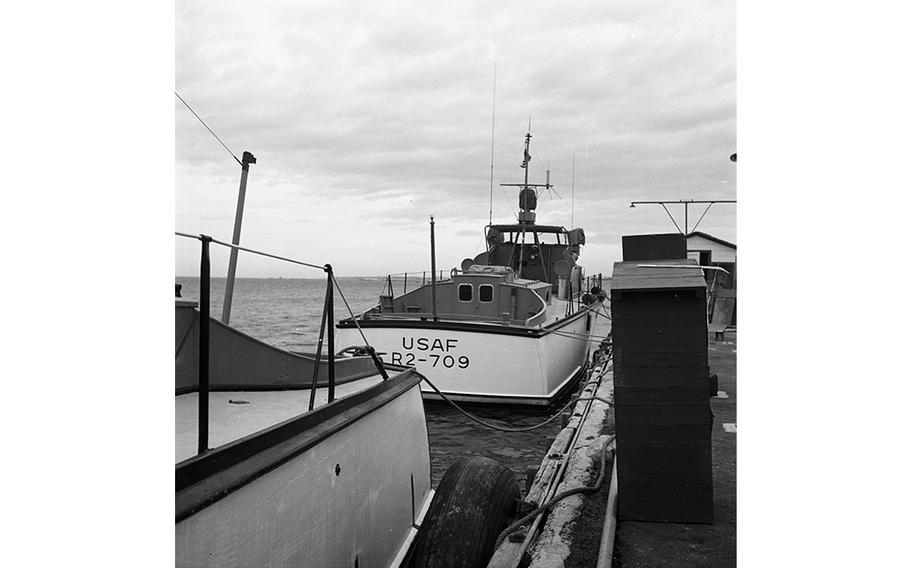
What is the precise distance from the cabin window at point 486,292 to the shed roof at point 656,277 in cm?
1049

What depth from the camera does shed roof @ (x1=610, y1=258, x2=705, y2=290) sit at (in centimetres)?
379

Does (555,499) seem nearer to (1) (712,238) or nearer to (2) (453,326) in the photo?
(2) (453,326)

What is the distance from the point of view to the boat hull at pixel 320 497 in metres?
2.86

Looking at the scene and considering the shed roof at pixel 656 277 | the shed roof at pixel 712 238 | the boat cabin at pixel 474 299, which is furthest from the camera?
the shed roof at pixel 712 238

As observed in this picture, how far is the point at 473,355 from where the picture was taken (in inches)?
489

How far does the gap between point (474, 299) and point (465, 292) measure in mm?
248

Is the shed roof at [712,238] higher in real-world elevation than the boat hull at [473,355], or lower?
higher

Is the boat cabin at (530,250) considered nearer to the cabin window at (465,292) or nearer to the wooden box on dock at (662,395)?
the cabin window at (465,292)

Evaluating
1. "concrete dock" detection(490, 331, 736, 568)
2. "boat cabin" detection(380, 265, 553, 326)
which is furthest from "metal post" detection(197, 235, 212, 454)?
"boat cabin" detection(380, 265, 553, 326)

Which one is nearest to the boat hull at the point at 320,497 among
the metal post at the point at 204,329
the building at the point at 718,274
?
the metal post at the point at 204,329
